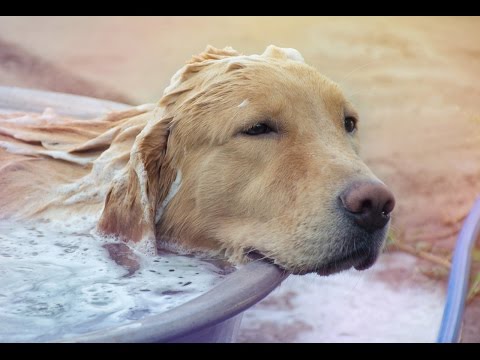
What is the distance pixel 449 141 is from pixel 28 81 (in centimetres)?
194

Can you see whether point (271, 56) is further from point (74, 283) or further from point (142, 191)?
point (74, 283)

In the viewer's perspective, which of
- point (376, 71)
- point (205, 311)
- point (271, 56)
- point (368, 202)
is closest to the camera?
point (205, 311)

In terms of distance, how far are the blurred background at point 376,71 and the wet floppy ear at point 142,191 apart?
49.5 inches

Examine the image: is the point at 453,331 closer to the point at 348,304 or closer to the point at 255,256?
the point at 348,304

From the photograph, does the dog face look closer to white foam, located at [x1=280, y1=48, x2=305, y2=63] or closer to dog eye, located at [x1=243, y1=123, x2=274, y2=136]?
dog eye, located at [x1=243, y1=123, x2=274, y2=136]

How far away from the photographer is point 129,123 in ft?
5.73

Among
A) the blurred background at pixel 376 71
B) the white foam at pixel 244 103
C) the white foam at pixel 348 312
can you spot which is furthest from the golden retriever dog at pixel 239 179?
the blurred background at pixel 376 71

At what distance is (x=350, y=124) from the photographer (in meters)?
1.64

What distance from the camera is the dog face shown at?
1.33 metres

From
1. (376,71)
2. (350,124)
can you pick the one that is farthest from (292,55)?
(376,71)

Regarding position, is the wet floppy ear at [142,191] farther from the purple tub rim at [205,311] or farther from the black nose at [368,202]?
the black nose at [368,202]

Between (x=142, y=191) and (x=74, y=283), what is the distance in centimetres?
27

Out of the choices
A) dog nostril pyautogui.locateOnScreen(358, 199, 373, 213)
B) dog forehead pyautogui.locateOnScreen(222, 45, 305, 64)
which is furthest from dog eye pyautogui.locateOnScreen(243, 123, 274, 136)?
dog nostril pyautogui.locateOnScreen(358, 199, 373, 213)

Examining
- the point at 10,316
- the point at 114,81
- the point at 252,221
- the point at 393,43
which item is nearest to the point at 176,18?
the point at 114,81
